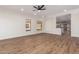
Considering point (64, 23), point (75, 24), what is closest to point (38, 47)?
point (64, 23)

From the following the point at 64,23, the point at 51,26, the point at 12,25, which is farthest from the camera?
the point at 64,23

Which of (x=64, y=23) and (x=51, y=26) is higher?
(x=64, y=23)

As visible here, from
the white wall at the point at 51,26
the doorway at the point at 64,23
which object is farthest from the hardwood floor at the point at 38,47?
the white wall at the point at 51,26

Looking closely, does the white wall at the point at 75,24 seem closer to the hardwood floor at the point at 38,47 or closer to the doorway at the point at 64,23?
the doorway at the point at 64,23

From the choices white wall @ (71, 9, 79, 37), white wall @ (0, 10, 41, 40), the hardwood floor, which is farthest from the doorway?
white wall @ (0, 10, 41, 40)

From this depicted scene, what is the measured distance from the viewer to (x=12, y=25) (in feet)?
23.8

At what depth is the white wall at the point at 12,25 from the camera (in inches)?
259

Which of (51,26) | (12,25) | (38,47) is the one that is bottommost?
(38,47)

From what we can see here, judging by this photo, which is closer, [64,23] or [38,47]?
[38,47]

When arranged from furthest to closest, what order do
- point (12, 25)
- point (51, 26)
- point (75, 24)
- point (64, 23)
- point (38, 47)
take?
point (75, 24) < point (64, 23) < point (51, 26) < point (12, 25) < point (38, 47)

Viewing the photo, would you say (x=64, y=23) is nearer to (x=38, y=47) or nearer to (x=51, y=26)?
(x=51, y=26)

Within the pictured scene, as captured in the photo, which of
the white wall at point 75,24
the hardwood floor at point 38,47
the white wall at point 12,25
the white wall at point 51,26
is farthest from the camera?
the white wall at point 75,24

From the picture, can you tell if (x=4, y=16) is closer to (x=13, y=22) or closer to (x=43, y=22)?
(x=13, y=22)
